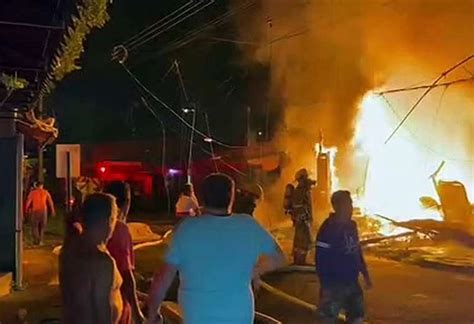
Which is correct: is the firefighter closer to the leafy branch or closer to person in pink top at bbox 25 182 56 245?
the leafy branch

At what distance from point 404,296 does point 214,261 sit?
8873mm

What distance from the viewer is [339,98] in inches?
1179

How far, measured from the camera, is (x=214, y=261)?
4777mm

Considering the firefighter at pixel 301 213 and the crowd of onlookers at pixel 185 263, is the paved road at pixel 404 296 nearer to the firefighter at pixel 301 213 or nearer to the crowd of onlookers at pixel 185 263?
the firefighter at pixel 301 213

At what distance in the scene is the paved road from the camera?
11.2 meters

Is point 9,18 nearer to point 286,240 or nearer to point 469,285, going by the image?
point 469,285

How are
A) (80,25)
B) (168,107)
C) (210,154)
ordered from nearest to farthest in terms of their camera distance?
(80,25)
(168,107)
(210,154)

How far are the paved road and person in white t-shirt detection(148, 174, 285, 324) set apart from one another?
5.98 meters

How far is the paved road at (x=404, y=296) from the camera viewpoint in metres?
11.2

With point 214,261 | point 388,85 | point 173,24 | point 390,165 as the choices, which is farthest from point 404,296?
point 173,24

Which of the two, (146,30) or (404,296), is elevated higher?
(146,30)

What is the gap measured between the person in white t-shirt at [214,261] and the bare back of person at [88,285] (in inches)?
16.1

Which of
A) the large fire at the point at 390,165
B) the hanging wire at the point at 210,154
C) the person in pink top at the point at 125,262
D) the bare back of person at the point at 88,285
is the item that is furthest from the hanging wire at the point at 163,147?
the bare back of person at the point at 88,285

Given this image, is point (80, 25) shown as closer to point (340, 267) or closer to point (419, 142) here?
point (340, 267)
